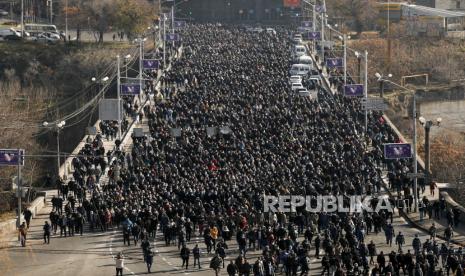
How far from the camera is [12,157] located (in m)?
51.6

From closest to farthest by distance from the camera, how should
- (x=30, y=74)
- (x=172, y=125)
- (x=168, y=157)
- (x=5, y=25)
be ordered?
(x=168, y=157) → (x=172, y=125) → (x=30, y=74) → (x=5, y=25)

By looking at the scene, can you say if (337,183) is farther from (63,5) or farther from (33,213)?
(63,5)

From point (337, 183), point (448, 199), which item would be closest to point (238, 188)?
point (337, 183)

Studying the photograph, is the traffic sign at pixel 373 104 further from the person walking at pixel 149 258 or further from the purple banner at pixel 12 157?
the person walking at pixel 149 258

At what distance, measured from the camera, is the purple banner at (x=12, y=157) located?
51312mm

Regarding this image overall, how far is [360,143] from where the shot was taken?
2485 inches

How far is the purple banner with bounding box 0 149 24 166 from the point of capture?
51.3m

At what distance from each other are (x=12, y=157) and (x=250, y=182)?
346 inches

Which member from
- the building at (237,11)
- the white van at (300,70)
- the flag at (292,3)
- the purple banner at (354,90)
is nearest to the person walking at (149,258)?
the purple banner at (354,90)

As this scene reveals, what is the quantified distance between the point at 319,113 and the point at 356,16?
74099mm

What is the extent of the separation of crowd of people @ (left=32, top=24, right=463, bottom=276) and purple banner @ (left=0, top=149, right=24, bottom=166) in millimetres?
2322

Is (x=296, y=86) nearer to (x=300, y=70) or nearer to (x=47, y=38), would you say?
(x=300, y=70)

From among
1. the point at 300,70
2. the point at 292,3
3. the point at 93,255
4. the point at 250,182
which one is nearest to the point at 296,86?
the point at 300,70

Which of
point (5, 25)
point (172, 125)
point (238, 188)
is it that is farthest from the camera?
point (5, 25)
